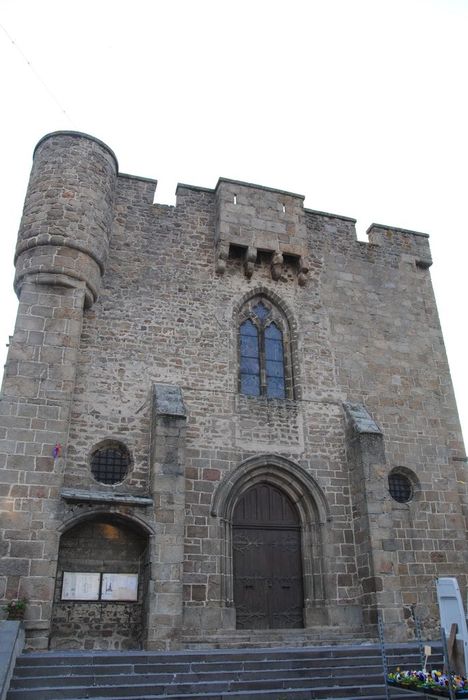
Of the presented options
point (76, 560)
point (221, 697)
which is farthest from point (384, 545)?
point (76, 560)

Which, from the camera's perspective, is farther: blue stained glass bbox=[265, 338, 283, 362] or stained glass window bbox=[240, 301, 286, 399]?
blue stained glass bbox=[265, 338, 283, 362]

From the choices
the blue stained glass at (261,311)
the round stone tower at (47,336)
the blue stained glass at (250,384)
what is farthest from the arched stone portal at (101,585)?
the blue stained glass at (261,311)

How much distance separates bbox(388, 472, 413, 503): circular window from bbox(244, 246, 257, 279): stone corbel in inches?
226

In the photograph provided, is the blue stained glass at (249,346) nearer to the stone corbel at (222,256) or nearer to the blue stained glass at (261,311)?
the blue stained glass at (261,311)

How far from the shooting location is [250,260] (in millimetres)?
14242

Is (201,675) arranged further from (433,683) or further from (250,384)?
(250,384)

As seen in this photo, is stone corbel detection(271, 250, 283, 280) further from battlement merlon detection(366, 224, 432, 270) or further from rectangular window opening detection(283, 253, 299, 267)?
battlement merlon detection(366, 224, 432, 270)

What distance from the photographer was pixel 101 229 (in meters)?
13.0

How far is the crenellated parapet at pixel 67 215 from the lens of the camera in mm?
12086

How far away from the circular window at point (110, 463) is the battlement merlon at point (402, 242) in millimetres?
9002

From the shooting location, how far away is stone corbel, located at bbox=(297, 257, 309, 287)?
14.6 meters

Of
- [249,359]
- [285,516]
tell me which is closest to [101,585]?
[285,516]

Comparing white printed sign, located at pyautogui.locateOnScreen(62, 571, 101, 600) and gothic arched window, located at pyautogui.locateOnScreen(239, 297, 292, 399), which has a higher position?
gothic arched window, located at pyautogui.locateOnScreen(239, 297, 292, 399)

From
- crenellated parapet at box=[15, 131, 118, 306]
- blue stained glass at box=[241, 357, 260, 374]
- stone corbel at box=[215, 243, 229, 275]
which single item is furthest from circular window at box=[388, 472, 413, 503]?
crenellated parapet at box=[15, 131, 118, 306]
